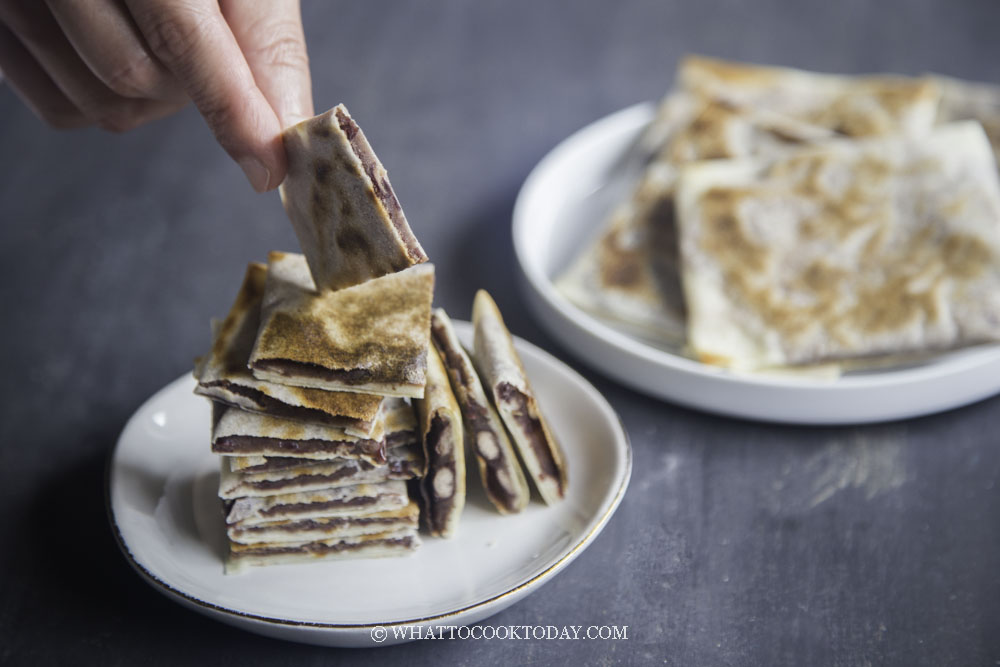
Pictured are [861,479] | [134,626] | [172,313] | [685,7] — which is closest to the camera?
[134,626]

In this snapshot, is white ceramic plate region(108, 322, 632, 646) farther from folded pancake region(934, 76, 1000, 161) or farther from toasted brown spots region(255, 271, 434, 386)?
folded pancake region(934, 76, 1000, 161)

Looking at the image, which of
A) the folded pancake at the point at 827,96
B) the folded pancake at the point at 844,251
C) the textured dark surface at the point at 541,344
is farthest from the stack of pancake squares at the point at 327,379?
the folded pancake at the point at 827,96

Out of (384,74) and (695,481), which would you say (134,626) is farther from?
(384,74)

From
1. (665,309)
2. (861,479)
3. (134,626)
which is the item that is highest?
(134,626)

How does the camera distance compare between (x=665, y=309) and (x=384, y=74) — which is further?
(x=384, y=74)

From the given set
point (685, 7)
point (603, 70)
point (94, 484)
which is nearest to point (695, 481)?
point (94, 484)

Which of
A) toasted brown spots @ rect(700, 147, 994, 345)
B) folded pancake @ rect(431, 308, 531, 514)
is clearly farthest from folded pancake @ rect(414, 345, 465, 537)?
toasted brown spots @ rect(700, 147, 994, 345)

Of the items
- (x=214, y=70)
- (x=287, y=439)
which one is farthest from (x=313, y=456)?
(x=214, y=70)

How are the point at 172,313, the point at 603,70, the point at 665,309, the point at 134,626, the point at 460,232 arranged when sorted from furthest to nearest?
the point at 603,70 < the point at 460,232 < the point at 172,313 < the point at 665,309 < the point at 134,626
